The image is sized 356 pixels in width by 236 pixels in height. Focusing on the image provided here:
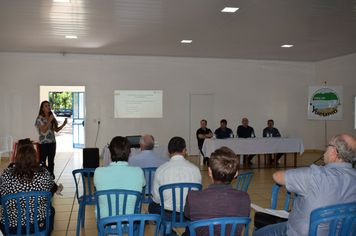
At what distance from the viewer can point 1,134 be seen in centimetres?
918

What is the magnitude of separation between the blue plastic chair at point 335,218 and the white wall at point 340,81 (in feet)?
27.6

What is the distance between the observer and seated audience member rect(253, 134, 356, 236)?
200 centimetres

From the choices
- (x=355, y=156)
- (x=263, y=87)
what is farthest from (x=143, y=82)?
(x=355, y=156)

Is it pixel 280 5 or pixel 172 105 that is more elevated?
pixel 280 5

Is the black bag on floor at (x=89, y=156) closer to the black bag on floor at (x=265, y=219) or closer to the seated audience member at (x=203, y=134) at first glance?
the seated audience member at (x=203, y=134)

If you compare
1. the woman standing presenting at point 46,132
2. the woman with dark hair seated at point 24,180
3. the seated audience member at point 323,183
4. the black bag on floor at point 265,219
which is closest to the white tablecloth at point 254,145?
the woman standing presenting at point 46,132

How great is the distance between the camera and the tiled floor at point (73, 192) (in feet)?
12.7

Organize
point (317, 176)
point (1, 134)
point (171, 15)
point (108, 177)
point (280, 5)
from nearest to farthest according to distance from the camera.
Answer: point (317, 176)
point (108, 177)
point (280, 5)
point (171, 15)
point (1, 134)

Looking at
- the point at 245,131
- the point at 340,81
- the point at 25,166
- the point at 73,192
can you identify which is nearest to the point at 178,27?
the point at 73,192

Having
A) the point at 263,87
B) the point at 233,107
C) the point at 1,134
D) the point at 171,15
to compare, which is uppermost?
the point at 171,15

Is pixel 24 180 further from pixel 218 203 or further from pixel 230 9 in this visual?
pixel 230 9

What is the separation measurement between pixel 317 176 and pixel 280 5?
3.85 metres

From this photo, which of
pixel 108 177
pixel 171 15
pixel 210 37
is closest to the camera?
pixel 108 177

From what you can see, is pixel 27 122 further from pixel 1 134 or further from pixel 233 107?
pixel 233 107
